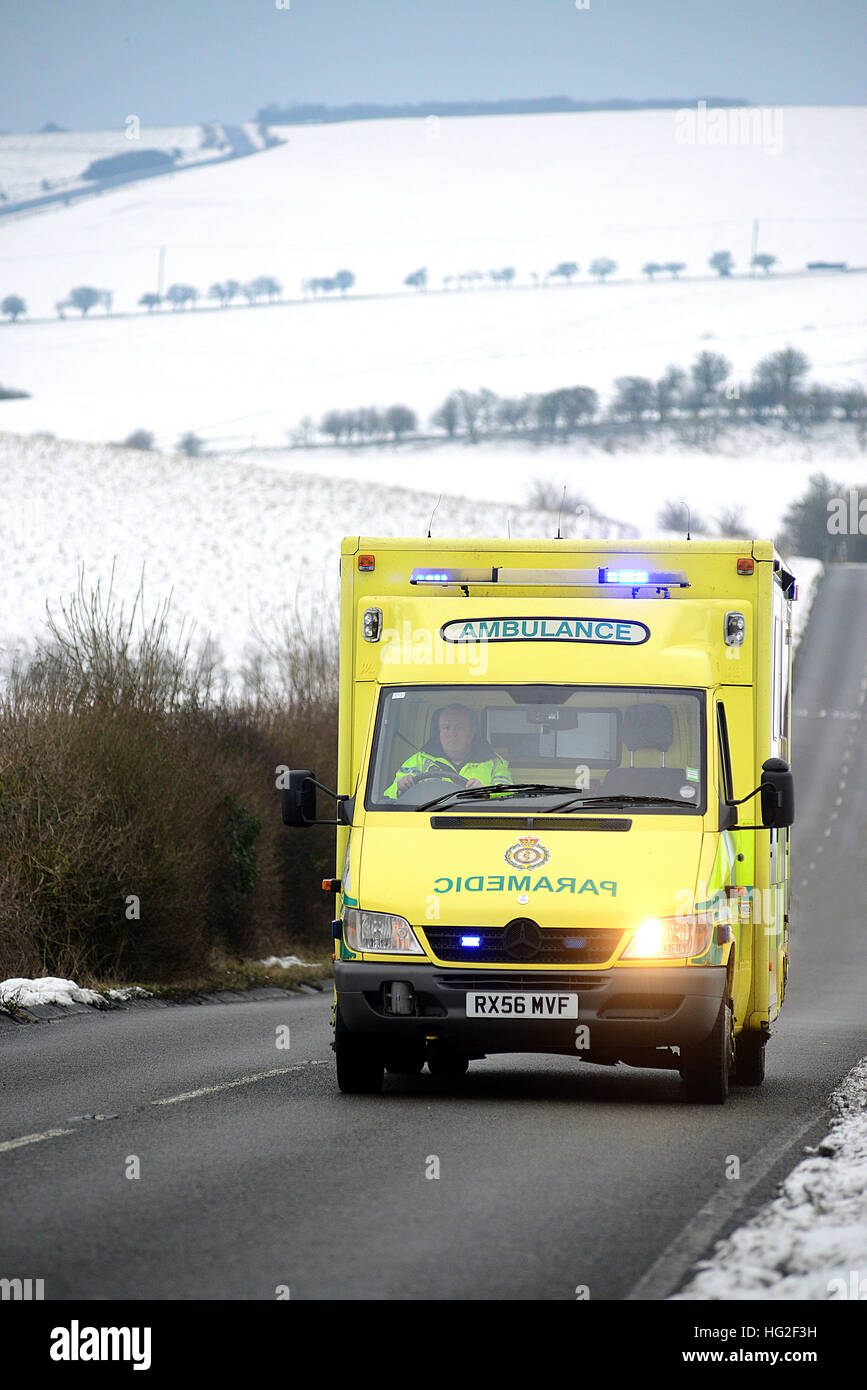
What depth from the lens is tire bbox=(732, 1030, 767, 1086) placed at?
12.6 meters

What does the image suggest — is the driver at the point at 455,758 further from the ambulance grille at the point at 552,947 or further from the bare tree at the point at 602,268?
the bare tree at the point at 602,268

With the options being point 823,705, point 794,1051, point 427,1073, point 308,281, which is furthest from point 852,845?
point 308,281

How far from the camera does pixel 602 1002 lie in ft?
34.8

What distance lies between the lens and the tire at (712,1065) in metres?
11.0

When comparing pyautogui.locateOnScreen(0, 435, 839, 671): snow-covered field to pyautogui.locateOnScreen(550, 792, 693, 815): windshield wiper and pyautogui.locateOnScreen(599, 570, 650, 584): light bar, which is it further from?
pyautogui.locateOnScreen(550, 792, 693, 815): windshield wiper

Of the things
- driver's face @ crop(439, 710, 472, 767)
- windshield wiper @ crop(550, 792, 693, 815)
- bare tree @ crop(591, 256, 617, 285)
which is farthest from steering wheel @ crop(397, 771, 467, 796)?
bare tree @ crop(591, 256, 617, 285)

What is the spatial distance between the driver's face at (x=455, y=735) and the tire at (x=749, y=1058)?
2726mm

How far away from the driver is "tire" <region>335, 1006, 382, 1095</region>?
1.44 m

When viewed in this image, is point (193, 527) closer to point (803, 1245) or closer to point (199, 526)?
point (199, 526)

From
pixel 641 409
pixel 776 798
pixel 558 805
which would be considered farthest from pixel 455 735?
pixel 641 409

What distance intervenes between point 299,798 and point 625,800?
75.6 inches

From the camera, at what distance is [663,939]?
10.7 meters

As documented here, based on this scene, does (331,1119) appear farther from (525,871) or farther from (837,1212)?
(837,1212)
